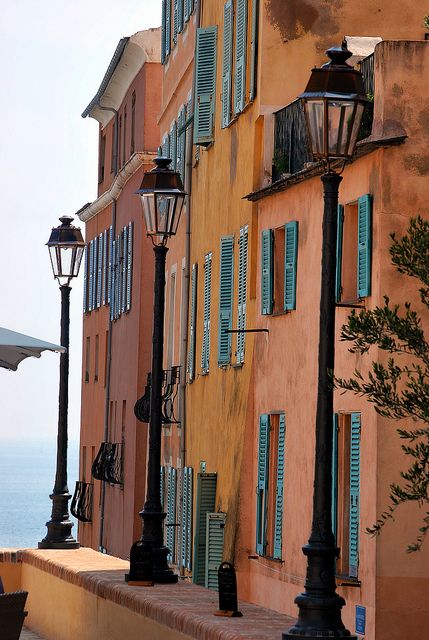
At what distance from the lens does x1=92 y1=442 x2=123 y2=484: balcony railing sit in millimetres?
40219

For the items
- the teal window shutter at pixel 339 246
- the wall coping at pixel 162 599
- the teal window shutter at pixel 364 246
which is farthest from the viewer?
the teal window shutter at pixel 339 246

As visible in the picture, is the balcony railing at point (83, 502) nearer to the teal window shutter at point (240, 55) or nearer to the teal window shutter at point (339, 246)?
the teal window shutter at point (240, 55)

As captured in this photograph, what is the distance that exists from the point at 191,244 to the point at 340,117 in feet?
56.7

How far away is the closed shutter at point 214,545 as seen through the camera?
81.5 ft

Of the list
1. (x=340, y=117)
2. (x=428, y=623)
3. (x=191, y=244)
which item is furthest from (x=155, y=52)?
(x=340, y=117)

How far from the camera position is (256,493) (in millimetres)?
22984

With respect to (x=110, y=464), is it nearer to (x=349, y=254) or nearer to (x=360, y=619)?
(x=349, y=254)

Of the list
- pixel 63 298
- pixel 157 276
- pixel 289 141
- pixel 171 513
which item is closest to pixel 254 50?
pixel 289 141

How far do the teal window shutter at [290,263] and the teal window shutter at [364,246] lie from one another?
2824 mm

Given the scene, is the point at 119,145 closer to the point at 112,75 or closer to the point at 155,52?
the point at 112,75

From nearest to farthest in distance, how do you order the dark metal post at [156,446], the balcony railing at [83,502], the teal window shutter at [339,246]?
the dark metal post at [156,446]
the teal window shutter at [339,246]
the balcony railing at [83,502]

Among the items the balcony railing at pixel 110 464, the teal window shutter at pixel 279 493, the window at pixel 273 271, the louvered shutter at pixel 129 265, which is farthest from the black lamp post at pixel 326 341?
the balcony railing at pixel 110 464

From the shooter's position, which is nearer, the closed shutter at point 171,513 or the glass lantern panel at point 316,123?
the glass lantern panel at point 316,123

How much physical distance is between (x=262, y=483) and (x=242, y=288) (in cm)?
290
